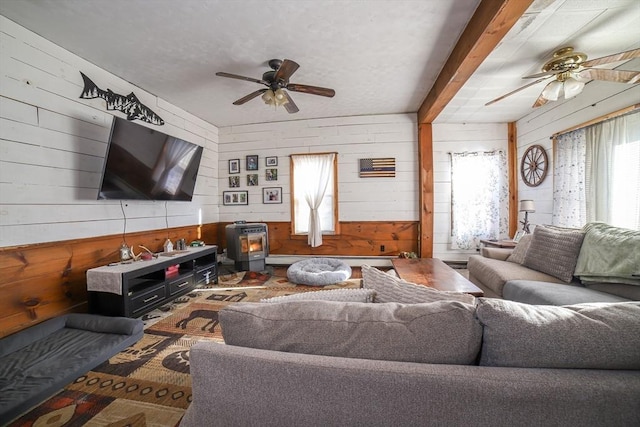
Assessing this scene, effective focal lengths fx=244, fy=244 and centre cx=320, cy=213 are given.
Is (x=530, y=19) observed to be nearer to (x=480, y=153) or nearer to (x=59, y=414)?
(x=480, y=153)

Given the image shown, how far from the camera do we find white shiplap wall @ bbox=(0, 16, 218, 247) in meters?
2.04

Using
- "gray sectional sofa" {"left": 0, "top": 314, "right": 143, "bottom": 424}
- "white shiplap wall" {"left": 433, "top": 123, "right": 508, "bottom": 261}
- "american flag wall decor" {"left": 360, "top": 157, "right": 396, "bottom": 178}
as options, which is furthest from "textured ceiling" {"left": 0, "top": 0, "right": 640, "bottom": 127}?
"gray sectional sofa" {"left": 0, "top": 314, "right": 143, "bottom": 424}

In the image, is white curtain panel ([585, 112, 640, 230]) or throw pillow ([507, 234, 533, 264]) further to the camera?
throw pillow ([507, 234, 533, 264])

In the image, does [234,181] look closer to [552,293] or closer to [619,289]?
[552,293]

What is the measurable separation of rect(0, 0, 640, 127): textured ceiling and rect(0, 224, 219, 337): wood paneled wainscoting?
1957 millimetres

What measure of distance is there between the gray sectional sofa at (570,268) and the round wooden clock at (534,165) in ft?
4.94

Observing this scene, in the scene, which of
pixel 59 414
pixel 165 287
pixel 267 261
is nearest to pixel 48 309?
pixel 165 287

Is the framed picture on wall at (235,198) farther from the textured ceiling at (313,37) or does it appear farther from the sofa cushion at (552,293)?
the sofa cushion at (552,293)

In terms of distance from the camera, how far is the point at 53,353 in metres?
1.75

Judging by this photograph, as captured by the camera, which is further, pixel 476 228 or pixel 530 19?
pixel 476 228

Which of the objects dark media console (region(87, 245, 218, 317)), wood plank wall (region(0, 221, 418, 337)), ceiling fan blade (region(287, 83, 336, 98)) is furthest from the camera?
ceiling fan blade (region(287, 83, 336, 98))

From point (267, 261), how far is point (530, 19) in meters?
4.59

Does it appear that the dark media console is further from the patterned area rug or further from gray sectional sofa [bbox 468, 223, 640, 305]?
gray sectional sofa [bbox 468, 223, 640, 305]

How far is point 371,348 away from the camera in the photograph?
75 centimetres
